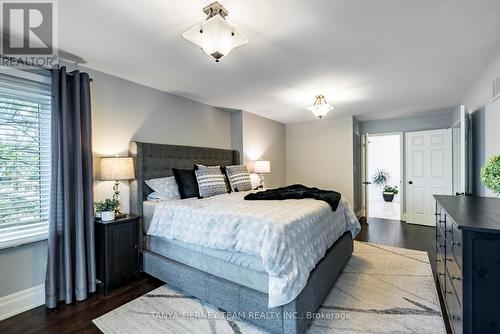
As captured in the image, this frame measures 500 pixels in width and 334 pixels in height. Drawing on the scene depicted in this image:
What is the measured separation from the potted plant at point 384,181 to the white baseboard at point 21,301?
899 centimetres

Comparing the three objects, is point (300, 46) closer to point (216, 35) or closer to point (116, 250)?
point (216, 35)

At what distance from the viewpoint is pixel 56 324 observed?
2.02 meters

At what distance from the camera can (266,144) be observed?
5.55 metres

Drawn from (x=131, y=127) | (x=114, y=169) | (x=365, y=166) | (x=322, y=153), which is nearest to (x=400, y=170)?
(x=365, y=166)

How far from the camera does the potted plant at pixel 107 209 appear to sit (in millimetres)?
2578

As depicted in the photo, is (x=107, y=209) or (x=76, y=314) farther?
(x=107, y=209)

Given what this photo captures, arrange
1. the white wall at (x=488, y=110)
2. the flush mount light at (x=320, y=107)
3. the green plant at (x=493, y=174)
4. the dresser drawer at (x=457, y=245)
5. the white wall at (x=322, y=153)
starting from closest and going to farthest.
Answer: the dresser drawer at (x=457, y=245) < the green plant at (x=493, y=174) < the white wall at (x=488, y=110) < the flush mount light at (x=320, y=107) < the white wall at (x=322, y=153)

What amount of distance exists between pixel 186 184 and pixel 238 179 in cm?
97

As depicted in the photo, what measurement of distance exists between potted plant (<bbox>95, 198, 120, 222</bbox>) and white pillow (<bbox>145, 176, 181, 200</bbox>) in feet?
1.65

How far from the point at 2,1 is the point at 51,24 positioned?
11.2 inches

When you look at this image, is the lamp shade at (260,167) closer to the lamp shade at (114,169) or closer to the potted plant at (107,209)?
the lamp shade at (114,169)

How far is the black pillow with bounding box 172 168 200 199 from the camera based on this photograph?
3201mm
